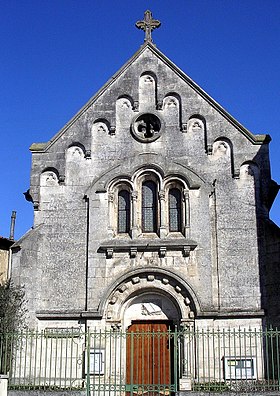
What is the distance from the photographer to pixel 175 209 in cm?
2100

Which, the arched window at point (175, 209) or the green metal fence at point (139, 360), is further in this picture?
the arched window at point (175, 209)

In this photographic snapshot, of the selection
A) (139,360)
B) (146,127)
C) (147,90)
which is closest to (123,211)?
(146,127)

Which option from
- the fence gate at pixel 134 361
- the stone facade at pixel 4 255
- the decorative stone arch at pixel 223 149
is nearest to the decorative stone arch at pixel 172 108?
the decorative stone arch at pixel 223 149

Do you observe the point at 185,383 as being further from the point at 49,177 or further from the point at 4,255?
the point at 4,255

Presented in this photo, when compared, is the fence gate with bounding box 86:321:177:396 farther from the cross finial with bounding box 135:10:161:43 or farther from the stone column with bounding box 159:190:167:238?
the cross finial with bounding box 135:10:161:43

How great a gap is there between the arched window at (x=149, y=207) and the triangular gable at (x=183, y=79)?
11.8ft

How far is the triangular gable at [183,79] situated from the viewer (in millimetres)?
21109

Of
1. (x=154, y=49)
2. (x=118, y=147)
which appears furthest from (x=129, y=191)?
(x=154, y=49)

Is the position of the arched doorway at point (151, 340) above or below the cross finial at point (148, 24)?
below

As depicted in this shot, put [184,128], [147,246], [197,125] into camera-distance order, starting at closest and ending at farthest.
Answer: [147,246] → [184,128] → [197,125]

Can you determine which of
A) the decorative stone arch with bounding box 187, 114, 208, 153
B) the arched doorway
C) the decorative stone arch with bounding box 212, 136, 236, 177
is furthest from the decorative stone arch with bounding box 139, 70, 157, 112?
the arched doorway

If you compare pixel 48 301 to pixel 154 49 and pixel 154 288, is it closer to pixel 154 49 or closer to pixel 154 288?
pixel 154 288

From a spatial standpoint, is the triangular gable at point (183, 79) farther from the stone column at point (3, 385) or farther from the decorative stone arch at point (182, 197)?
the stone column at point (3, 385)

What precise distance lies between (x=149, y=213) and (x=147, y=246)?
1435 mm
